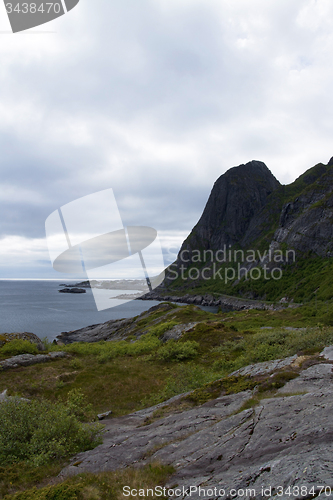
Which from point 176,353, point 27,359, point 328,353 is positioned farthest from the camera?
point 176,353

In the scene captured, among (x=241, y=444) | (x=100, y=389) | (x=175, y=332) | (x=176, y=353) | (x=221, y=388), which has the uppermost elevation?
(x=241, y=444)

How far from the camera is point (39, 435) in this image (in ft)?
32.4

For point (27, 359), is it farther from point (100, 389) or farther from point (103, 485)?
point (103, 485)

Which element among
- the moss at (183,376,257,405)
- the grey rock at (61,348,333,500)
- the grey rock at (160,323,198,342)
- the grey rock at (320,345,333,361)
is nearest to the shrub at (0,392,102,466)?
the grey rock at (61,348,333,500)

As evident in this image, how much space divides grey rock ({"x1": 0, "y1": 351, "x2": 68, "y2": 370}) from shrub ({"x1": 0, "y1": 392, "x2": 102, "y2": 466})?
15034mm

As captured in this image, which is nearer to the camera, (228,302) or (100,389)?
(100,389)

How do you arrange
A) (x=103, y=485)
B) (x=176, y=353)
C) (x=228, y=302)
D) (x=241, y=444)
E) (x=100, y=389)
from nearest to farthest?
(x=103, y=485), (x=241, y=444), (x=100, y=389), (x=176, y=353), (x=228, y=302)

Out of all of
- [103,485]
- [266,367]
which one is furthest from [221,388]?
[103,485]

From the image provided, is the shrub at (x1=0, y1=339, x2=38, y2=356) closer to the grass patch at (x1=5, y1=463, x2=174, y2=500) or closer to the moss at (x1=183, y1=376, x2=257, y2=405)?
the moss at (x1=183, y1=376, x2=257, y2=405)

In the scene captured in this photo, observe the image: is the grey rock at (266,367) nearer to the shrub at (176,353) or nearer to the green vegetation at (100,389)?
the green vegetation at (100,389)

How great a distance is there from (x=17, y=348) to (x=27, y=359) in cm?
312

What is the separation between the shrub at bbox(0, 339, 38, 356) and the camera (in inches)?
1078

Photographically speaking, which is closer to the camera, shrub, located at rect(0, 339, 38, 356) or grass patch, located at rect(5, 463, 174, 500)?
grass patch, located at rect(5, 463, 174, 500)

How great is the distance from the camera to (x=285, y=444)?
6566 mm
